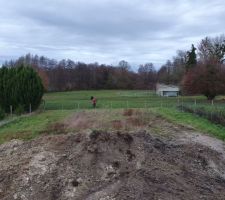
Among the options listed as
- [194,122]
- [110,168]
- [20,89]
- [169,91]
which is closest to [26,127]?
[194,122]

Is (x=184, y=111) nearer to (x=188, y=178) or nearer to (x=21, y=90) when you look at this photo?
(x=21, y=90)

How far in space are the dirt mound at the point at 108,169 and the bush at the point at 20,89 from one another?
639 inches

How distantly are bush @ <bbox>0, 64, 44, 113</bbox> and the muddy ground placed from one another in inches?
623

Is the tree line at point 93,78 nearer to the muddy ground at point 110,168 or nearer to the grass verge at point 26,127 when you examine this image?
the grass verge at point 26,127

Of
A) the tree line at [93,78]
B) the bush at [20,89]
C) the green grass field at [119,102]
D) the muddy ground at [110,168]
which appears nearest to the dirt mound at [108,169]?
the muddy ground at [110,168]

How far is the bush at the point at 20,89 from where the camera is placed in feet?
112

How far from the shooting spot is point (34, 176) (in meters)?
13.2

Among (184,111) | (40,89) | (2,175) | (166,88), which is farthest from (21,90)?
(166,88)

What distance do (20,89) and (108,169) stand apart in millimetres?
21928

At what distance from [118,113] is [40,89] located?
8959 mm

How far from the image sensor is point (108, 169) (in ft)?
45.1

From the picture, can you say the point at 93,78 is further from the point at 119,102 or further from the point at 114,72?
the point at 119,102

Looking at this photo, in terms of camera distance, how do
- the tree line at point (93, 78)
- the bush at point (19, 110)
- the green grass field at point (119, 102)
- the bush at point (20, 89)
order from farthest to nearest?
1. the tree line at point (93, 78)
2. the green grass field at point (119, 102)
3. the bush at point (20, 89)
4. the bush at point (19, 110)

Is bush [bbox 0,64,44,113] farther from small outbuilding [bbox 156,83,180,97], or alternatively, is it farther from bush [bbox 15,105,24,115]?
small outbuilding [bbox 156,83,180,97]
